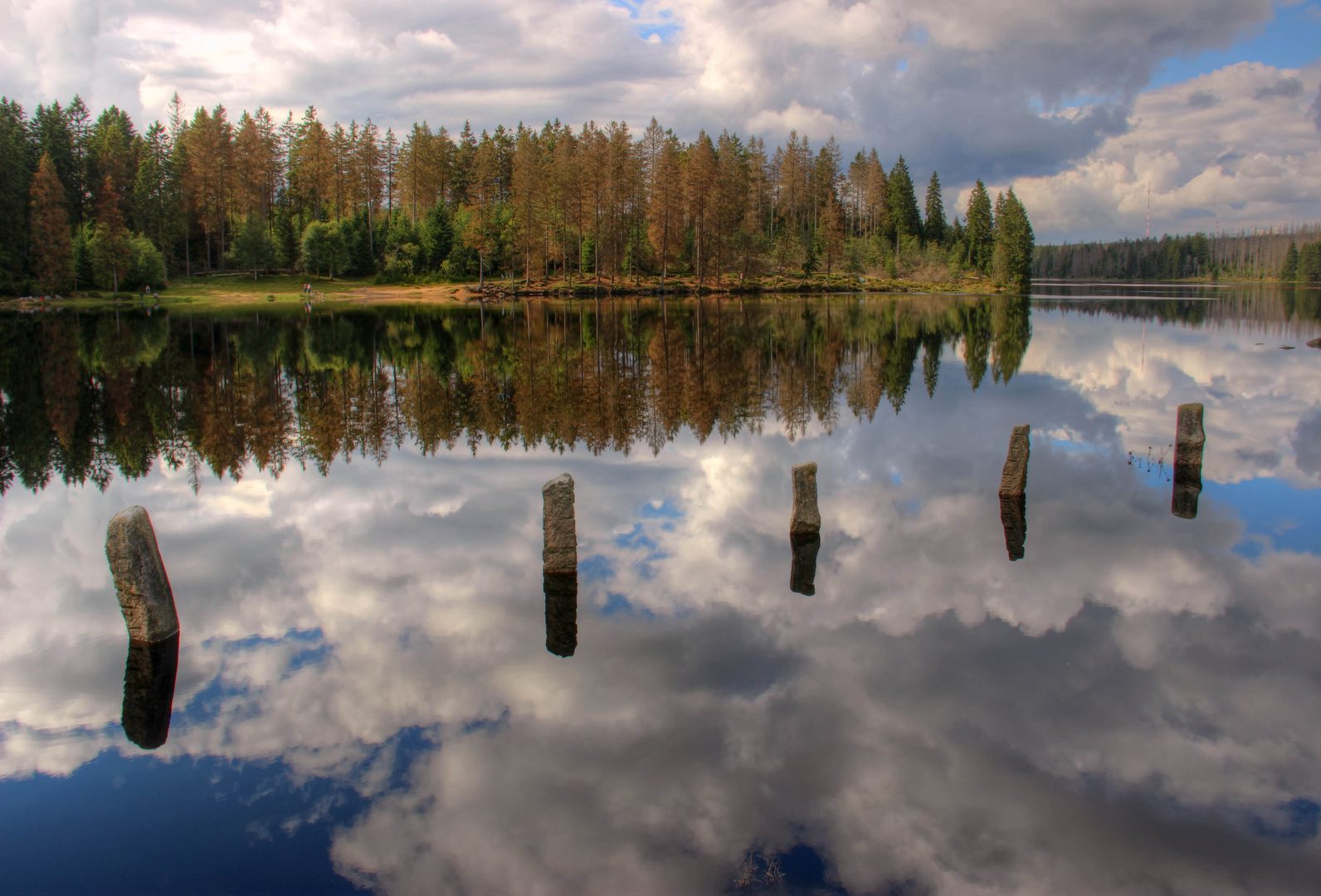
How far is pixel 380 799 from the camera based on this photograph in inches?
308

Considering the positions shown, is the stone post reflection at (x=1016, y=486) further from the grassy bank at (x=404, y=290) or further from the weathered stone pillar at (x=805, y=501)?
the grassy bank at (x=404, y=290)

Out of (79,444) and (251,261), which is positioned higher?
(251,261)

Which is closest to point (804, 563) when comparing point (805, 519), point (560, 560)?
point (805, 519)

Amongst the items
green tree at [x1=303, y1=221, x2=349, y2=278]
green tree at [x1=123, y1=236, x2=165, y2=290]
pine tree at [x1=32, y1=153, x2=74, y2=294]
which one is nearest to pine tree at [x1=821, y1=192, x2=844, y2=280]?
green tree at [x1=303, y1=221, x2=349, y2=278]

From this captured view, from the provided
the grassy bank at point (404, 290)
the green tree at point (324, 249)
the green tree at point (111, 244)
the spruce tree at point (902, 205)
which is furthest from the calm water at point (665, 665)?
the spruce tree at point (902, 205)

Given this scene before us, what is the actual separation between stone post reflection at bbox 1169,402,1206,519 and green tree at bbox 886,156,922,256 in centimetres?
12699

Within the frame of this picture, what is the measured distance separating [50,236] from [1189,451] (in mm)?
101749

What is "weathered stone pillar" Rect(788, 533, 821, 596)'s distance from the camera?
42.0 feet

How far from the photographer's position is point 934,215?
150125 mm

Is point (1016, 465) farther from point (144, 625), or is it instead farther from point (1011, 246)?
point (1011, 246)

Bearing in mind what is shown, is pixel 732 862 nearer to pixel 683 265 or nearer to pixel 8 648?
pixel 8 648

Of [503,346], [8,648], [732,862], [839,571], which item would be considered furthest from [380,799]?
[503,346]

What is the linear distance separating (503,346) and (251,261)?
69.0 metres

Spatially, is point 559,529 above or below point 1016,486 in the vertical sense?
above
